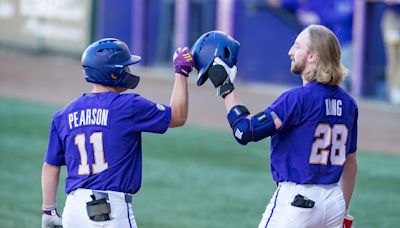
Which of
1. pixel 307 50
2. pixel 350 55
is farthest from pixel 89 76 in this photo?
pixel 350 55

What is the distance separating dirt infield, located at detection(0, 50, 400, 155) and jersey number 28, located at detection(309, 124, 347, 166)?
6215 mm

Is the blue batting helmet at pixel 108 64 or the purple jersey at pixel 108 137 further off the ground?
the blue batting helmet at pixel 108 64

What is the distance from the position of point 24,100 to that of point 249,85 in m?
4.21

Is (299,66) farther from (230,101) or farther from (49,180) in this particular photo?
(49,180)

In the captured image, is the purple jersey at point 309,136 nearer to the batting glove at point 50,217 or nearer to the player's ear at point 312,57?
the player's ear at point 312,57

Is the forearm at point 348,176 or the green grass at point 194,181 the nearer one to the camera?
the forearm at point 348,176

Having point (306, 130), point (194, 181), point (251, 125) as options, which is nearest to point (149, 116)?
point (251, 125)

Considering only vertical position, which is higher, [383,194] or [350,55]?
[350,55]

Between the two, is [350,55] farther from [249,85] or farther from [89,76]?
[89,76]

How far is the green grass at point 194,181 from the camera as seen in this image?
761cm

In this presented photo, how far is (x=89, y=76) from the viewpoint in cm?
472

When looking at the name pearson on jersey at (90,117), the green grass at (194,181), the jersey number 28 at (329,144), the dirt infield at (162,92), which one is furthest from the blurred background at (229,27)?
the name pearson on jersey at (90,117)

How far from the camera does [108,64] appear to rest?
184 inches

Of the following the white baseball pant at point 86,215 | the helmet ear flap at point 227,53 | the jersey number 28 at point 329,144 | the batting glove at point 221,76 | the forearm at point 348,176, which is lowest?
the white baseball pant at point 86,215
